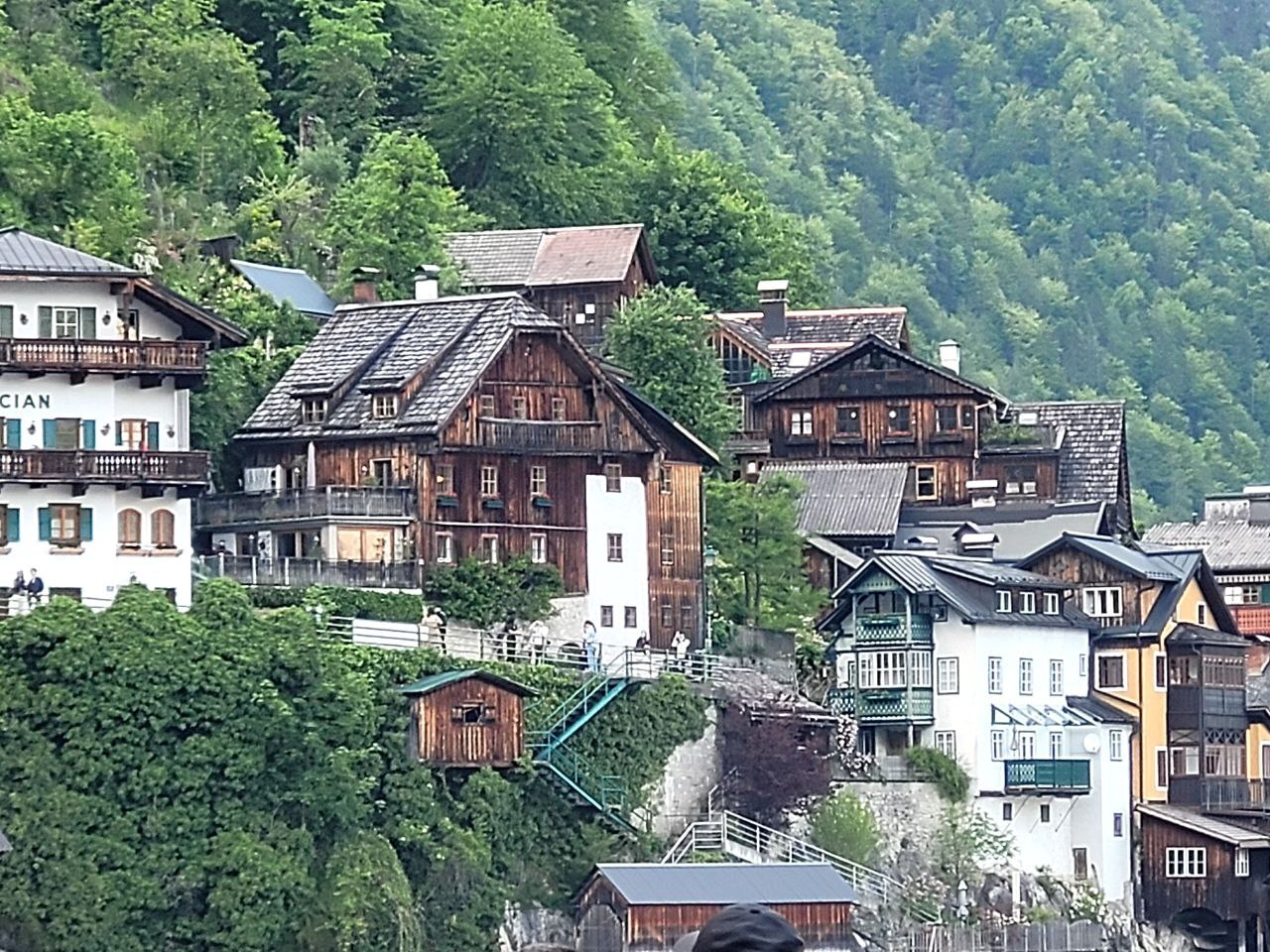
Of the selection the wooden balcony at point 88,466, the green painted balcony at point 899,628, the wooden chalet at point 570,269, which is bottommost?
the green painted balcony at point 899,628

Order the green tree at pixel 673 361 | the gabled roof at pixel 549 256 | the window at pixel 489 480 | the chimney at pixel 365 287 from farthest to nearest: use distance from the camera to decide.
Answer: the gabled roof at pixel 549 256 < the green tree at pixel 673 361 < the chimney at pixel 365 287 < the window at pixel 489 480

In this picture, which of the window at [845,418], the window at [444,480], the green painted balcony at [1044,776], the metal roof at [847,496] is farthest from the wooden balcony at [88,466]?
the window at [845,418]

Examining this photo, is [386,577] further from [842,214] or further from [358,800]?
[842,214]

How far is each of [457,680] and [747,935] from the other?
50.8 metres

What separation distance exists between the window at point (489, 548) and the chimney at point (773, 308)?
24588 millimetres

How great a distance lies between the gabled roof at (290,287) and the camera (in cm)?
8550

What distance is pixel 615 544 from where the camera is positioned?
260 ft

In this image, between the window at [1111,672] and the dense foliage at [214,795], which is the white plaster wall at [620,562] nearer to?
the dense foliage at [214,795]

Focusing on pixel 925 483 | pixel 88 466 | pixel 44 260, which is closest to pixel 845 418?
pixel 925 483

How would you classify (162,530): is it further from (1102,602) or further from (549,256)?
(549,256)

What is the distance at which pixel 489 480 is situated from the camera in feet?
252

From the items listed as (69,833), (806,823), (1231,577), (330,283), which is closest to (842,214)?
(1231,577)

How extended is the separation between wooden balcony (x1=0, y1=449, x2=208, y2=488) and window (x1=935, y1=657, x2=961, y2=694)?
20.1 m

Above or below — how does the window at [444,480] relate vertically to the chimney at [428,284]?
below
